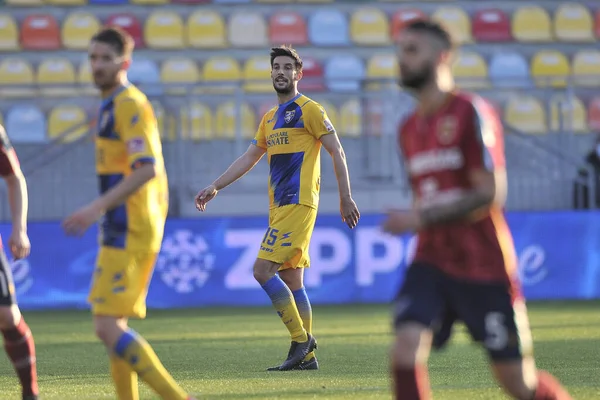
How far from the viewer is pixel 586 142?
18.0 m

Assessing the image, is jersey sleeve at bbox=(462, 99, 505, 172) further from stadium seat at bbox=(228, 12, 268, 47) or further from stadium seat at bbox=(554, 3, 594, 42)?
stadium seat at bbox=(554, 3, 594, 42)

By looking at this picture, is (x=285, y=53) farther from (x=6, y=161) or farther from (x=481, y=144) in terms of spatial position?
(x=481, y=144)

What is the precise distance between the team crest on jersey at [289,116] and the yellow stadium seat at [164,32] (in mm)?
12028

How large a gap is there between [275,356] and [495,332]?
16.4 feet

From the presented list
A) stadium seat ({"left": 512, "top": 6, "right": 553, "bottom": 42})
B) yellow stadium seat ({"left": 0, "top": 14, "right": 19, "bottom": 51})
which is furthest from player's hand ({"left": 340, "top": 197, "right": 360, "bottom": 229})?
stadium seat ({"left": 512, "top": 6, "right": 553, "bottom": 42})

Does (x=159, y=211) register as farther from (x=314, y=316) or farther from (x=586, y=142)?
(x=586, y=142)

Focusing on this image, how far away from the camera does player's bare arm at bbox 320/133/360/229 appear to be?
26.7 ft

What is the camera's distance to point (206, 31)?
20.3 m

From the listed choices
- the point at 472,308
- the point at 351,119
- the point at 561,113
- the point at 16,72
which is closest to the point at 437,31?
the point at 472,308

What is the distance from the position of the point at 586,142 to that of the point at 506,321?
1405cm

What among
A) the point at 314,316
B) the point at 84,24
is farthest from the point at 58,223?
the point at 84,24

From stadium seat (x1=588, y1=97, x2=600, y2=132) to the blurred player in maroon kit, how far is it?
48.3ft

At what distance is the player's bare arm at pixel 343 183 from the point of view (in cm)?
814

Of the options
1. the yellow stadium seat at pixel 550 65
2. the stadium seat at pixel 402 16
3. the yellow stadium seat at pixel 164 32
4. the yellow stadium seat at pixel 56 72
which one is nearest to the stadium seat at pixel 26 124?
the yellow stadium seat at pixel 56 72
